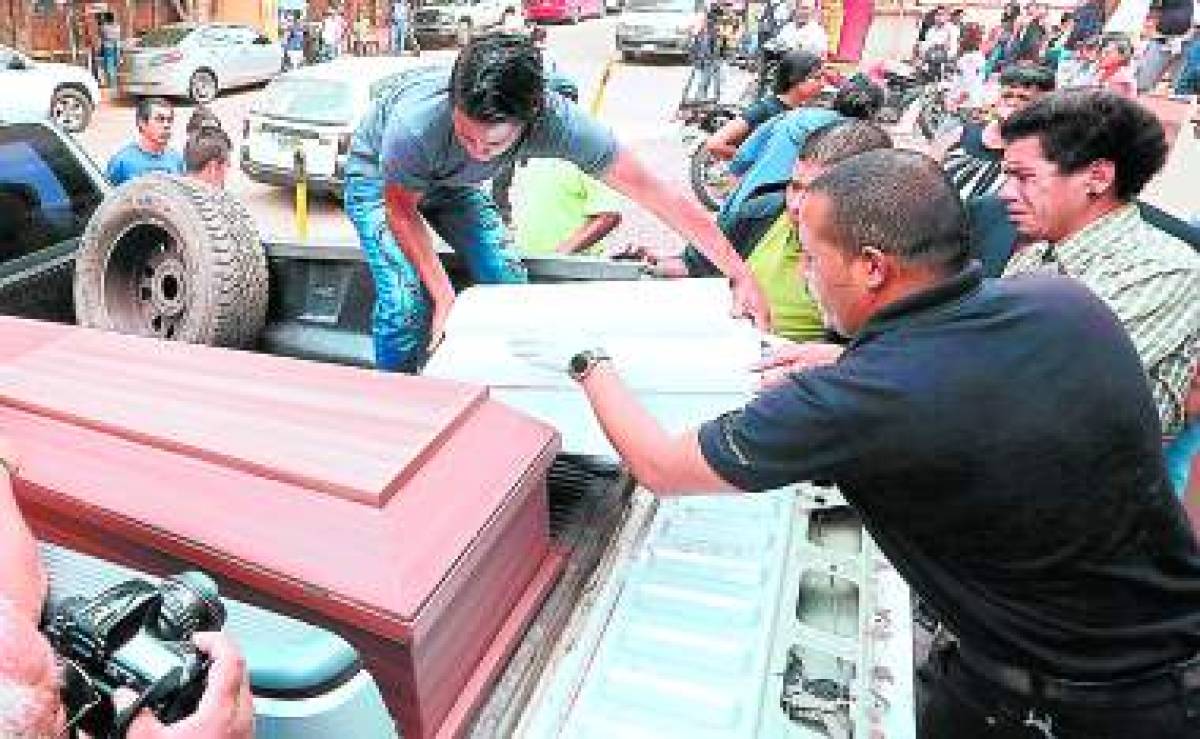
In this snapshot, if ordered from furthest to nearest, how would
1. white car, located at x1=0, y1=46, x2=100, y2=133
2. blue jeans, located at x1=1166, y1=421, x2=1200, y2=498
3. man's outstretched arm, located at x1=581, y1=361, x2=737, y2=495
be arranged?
white car, located at x1=0, y1=46, x2=100, y2=133, blue jeans, located at x1=1166, y1=421, x2=1200, y2=498, man's outstretched arm, located at x1=581, y1=361, x2=737, y2=495

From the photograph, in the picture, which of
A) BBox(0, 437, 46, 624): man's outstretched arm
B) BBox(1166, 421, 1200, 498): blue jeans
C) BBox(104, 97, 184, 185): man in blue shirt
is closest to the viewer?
BBox(0, 437, 46, 624): man's outstretched arm

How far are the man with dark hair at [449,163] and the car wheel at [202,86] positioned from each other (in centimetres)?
1577

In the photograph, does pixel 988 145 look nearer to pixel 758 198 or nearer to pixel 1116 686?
pixel 758 198

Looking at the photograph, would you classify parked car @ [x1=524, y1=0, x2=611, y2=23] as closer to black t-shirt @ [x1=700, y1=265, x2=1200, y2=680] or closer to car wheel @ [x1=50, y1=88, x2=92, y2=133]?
car wheel @ [x1=50, y1=88, x2=92, y2=133]

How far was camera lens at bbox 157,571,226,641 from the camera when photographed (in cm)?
99

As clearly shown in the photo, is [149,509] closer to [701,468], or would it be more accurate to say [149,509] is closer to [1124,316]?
[701,468]

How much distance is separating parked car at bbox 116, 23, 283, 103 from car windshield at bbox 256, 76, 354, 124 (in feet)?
26.2

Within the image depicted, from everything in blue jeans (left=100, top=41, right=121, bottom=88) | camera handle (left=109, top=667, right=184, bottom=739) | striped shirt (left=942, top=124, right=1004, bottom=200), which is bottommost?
blue jeans (left=100, top=41, right=121, bottom=88)

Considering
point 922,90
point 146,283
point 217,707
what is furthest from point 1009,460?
point 922,90

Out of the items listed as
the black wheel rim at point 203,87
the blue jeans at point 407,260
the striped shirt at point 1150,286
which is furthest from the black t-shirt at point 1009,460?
the black wheel rim at point 203,87

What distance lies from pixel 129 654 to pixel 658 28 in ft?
68.5

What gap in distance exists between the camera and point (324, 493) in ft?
4.25

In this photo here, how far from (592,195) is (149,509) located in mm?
3237

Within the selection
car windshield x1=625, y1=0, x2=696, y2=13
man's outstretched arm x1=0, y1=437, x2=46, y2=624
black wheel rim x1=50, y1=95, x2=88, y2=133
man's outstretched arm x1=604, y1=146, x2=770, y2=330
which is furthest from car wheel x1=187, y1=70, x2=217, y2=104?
man's outstretched arm x1=0, y1=437, x2=46, y2=624
